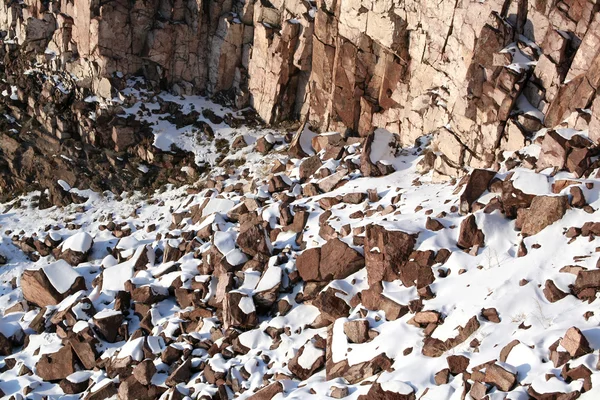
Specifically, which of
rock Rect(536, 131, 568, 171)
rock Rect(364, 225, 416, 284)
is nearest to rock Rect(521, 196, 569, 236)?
rock Rect(536, 131, 568, 171)

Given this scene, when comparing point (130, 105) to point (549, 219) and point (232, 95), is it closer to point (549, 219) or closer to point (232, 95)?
point (232, 95)

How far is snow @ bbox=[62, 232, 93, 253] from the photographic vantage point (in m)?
16.5

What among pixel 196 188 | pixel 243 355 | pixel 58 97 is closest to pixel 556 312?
pixel 243 355

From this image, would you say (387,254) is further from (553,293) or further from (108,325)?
(108,325)

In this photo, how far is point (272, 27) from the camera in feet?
71.3

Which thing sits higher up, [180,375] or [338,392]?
[338,392]

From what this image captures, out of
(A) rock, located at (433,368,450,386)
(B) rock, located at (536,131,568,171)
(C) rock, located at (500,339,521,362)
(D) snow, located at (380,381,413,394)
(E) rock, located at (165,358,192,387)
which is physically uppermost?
(B) rock, located at (536,131,568,171)

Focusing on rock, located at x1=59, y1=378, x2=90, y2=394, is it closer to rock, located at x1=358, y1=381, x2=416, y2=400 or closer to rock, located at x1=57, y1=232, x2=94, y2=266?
rock, located at x1=57, y1=232, x2=94, y2=266

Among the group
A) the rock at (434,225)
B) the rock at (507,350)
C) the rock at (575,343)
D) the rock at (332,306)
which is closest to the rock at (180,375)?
the rock at (332,306)

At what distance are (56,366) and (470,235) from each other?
9.22 m

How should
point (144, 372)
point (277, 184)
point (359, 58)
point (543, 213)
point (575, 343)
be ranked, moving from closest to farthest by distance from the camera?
point (575, 343) < point (543, 213) < point (144, 372) < point (277, 184) < point (359, 58)

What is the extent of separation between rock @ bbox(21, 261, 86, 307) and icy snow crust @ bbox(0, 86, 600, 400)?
0.06m

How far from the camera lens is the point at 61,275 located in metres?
15.2

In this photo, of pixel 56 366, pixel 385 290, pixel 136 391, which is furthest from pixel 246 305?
pixel 56 366
